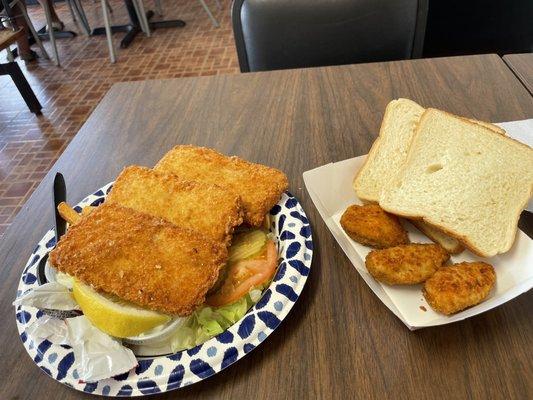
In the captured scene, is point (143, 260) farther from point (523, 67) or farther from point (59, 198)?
point (523, 67)

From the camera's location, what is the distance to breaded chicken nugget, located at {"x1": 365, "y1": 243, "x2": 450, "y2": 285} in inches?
31.1

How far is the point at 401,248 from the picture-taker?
85 centimetres

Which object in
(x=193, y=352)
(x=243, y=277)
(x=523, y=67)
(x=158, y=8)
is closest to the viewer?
(x=193, y=352)

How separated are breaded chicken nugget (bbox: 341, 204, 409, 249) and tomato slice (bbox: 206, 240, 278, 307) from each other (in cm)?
18

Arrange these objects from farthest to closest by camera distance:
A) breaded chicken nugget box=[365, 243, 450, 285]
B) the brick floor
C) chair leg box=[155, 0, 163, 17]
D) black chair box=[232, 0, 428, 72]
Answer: chair leg box=[155, 0, 163, 17] < the brick floor < black chair box=[232, 0, 428, 72] < breaded chicken nugget box=[365, 243, 450, 285]

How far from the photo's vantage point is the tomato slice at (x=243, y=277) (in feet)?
2.66

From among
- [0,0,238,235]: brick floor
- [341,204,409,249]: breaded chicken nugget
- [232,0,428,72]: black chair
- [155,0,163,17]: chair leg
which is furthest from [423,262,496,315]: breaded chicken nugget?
[155,0,163,17]: chair leg

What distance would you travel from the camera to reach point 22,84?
3.67 meters

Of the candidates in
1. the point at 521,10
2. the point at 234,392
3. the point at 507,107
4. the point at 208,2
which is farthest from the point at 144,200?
the point at 208,2

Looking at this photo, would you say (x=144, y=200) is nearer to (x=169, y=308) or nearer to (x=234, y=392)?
(x=169, y=308)

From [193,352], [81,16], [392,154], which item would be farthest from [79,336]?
[81,16]

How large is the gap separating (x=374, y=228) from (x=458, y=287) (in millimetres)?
214

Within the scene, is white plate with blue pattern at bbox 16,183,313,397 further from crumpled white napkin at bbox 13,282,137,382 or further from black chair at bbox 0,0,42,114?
black chair at bbox 0,0,42,114

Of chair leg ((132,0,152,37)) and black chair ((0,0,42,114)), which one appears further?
chair leg ((132,0,152,37))
